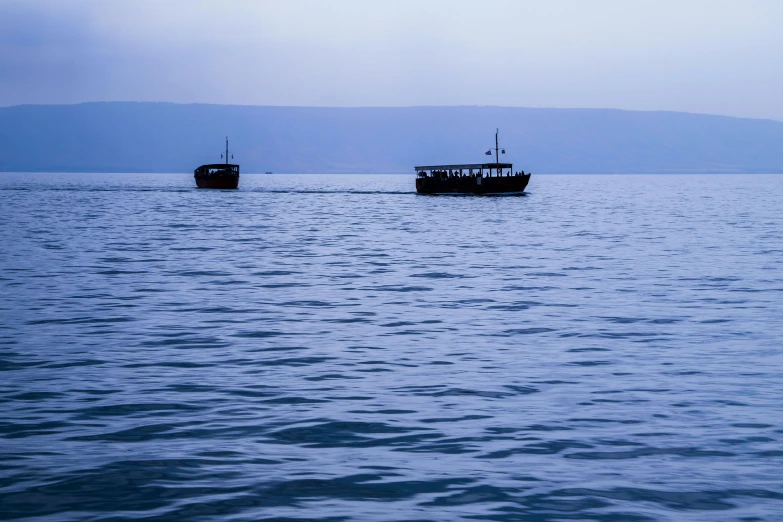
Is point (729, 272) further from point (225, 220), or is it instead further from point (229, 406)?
point (225, 220)

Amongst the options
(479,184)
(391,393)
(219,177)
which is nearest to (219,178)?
(219,177)

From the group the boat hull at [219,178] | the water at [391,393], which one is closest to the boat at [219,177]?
the boat hull at [219,178]

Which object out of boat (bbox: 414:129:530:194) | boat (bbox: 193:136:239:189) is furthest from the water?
boat (bbox: 193:136:239:189)

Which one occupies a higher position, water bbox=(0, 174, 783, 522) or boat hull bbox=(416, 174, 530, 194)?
boat hull bbox=(416, 174, 530, 194)

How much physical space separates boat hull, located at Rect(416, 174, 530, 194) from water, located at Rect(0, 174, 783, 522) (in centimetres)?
7471

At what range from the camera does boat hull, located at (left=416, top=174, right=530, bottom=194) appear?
350ft

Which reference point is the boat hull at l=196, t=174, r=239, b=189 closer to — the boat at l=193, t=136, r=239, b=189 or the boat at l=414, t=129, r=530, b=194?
the boat at l=193, t=136, r=239, b=189

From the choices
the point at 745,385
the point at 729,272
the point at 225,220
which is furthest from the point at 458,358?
the point at 225,220

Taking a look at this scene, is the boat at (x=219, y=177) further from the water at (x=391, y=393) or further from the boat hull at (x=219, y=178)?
the water at (x=391, y=393)

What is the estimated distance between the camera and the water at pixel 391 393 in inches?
360

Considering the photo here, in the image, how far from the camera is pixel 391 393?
1345 centimetres

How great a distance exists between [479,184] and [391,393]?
9405 centimetres

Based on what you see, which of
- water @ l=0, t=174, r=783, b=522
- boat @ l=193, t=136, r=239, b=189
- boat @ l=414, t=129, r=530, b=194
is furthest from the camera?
boat @ l=193, t=136, r=239, b=189

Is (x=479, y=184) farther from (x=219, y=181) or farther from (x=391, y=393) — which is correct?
(x=391, y=393)
